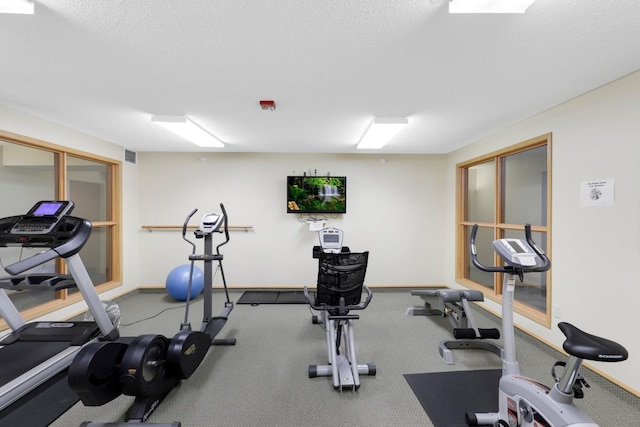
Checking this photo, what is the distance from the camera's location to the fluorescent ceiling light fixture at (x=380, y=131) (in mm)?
2834

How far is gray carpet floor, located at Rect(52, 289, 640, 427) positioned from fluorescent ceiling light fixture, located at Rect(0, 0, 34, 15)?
8.54ft

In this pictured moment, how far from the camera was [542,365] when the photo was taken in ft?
7.99

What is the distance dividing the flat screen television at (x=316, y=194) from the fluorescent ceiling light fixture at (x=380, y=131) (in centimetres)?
88

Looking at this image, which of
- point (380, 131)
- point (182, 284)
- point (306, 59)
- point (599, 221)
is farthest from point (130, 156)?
point (599, 221)

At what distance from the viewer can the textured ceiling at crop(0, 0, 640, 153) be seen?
1.37 meters

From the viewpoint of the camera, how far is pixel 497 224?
349 centimetres

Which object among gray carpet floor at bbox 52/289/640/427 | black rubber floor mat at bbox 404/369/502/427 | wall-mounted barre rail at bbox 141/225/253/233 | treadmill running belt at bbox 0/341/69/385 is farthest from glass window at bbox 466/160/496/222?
treadmill running belt at bbox 0/341/69/385

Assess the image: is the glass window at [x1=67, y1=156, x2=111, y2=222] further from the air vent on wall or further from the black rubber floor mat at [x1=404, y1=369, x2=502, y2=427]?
the black rubber floor mat at [x1=404, y1=369, x2=502, y2=427]

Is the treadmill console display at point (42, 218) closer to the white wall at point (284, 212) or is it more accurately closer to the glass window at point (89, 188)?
the glass window at point (89, 188)

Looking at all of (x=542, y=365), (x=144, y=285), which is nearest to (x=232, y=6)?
(x=542, y=365)

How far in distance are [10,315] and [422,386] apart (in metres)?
3.81

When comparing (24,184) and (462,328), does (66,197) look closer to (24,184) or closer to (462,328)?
(24,184)

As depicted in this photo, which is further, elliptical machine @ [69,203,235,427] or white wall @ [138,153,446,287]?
white wall @ [138,153,446,287]

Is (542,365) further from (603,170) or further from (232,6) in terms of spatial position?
(232,6)
